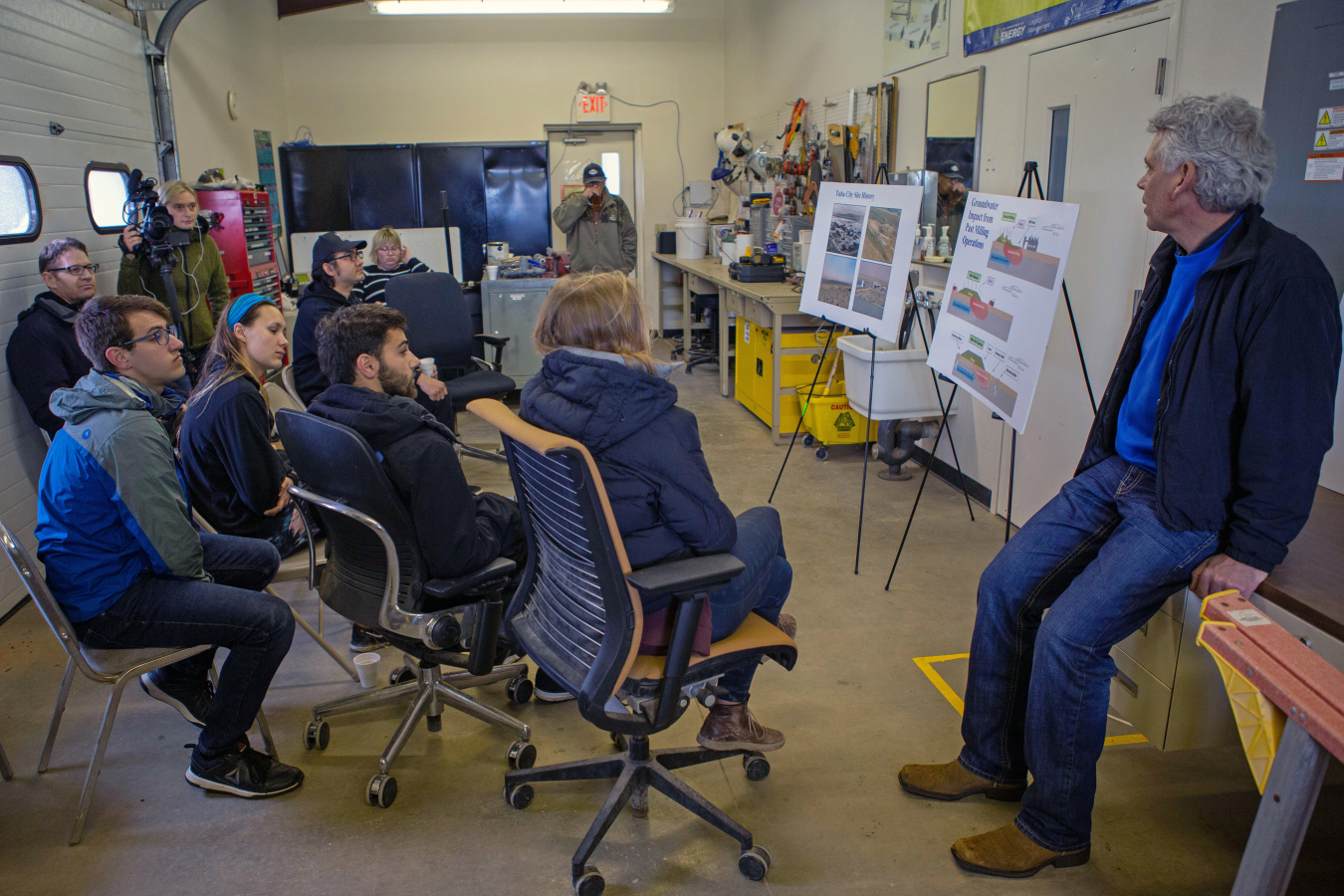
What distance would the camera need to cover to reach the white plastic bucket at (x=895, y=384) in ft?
13.3

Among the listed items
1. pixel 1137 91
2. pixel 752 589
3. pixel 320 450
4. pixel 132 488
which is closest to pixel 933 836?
pixel 752 589

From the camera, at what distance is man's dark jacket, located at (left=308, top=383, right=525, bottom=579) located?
2.04m

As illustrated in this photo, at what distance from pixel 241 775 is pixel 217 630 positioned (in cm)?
40

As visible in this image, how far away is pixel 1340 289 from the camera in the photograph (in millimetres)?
2305

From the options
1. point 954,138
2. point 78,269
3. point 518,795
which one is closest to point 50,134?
point 78,269

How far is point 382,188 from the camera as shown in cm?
816

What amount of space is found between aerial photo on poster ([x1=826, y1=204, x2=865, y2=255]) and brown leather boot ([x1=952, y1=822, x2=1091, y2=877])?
7.28ft

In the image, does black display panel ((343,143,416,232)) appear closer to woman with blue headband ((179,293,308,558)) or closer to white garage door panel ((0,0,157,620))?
white garage door panel ((0,0,157,620))

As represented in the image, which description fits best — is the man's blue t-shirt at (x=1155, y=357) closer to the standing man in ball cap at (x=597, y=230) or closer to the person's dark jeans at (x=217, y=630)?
the person's dark jeans at (x=217, y=630)

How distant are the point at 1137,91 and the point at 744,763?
2557 millimetres

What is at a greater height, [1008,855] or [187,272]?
[187,272]

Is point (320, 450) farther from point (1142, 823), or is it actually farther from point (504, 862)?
point (1142, 823)

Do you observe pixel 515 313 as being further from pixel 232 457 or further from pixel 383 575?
pixel 383 575

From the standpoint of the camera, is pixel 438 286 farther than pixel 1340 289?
Yes
